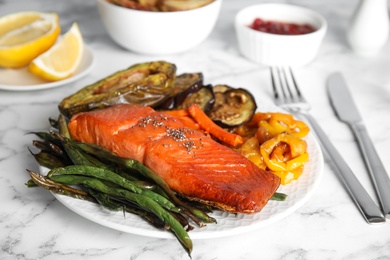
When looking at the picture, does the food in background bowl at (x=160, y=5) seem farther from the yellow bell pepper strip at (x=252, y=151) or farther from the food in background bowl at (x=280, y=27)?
the yellow bell pepper strip at (x=252, y=151)

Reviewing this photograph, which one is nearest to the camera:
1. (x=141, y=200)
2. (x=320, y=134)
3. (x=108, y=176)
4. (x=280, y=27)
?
(x=141, y=200)

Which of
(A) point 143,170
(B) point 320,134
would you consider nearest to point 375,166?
(B) point 320,134

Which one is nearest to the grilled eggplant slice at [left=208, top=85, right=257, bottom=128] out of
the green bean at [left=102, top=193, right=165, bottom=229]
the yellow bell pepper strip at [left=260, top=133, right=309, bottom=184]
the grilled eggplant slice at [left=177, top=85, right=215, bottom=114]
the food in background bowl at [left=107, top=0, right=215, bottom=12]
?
the grilled eggplant slice at [left=177, top=85, right=215, bottom=114]

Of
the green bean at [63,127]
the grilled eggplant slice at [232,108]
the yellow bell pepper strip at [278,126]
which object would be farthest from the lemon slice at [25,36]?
the yellow bell pepper strip at [278,126]

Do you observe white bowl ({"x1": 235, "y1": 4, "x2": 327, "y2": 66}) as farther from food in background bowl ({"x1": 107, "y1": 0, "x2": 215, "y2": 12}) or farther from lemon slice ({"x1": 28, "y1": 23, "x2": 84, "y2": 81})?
lemon slice ({"x1": 28, "y1": 23, "x2": 84, "y2": 81})

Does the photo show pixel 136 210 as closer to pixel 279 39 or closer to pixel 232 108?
pixel 232 108

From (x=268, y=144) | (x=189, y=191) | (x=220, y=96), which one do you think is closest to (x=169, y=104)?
(x=220, y=96)
